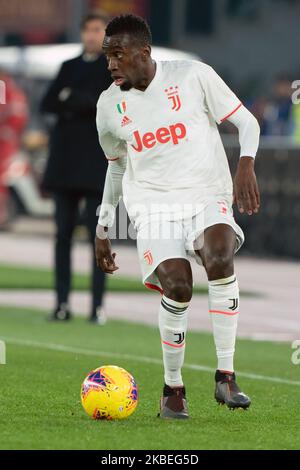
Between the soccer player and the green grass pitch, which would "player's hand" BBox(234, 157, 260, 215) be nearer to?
the soccer player

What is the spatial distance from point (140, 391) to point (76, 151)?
470cm

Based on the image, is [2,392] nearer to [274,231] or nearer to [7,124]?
[274,231]

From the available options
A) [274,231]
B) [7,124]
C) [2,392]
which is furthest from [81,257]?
[2,392]

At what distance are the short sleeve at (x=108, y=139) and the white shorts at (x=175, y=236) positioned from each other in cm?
52

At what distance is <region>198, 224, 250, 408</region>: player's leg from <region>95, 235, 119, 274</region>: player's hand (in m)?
0.60

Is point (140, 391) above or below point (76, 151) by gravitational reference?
above

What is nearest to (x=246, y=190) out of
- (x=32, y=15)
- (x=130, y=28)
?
(x=130, y=28)

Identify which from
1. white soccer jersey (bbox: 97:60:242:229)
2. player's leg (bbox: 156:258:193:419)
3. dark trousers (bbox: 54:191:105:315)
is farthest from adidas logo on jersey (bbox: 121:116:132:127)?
dark trousers (bbox: 54:191:105:315)

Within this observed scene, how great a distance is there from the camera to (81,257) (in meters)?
22.6

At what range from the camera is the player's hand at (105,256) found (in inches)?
350

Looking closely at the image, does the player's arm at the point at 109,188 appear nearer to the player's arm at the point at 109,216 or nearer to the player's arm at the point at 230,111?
the player's arm at the point at 109,216

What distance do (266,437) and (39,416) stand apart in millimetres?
1285

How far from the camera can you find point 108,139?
8.94 meters

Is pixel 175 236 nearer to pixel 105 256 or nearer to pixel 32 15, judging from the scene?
pixel 105 256
